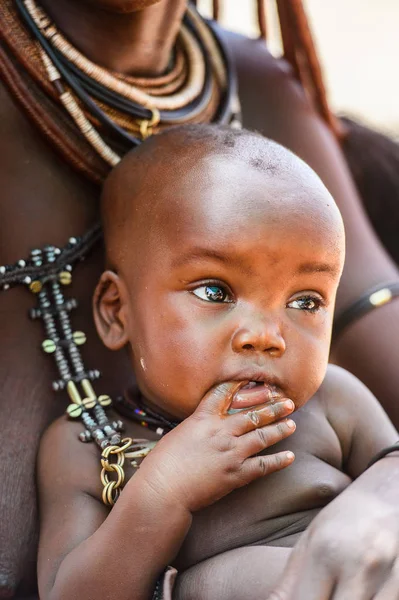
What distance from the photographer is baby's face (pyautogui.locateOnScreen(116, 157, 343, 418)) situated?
129cm

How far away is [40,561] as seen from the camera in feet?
4.40

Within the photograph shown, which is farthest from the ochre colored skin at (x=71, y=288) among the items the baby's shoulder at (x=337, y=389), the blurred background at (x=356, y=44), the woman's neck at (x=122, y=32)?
the blurred background at (x=356, y=44)

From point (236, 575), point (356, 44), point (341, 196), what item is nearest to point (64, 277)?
point (236, 575)

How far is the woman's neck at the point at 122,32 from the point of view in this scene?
5.35 feet

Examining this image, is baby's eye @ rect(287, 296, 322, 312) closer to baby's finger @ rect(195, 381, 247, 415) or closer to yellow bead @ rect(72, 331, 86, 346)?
baby's finger @ rect(195, 381, 247, 415)

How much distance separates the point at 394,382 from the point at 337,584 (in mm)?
807

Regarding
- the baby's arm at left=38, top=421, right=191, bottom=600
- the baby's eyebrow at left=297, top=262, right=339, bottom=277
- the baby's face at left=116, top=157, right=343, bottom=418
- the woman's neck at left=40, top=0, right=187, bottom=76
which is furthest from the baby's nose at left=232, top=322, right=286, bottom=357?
the woman's neck at left=40, top=0, right=187, bottom=76

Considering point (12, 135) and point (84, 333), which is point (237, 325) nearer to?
point (84, 333)

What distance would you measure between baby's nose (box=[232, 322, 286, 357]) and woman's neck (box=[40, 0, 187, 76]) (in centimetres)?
64

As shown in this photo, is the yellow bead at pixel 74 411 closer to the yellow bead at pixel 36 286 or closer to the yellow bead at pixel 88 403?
the yellow bead at pixel 88 403

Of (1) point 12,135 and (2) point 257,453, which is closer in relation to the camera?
(2) point 257,453

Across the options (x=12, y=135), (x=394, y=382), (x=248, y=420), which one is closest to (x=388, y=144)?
(x=394, y=382)

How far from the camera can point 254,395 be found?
1269mm

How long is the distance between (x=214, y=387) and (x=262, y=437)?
97mm
